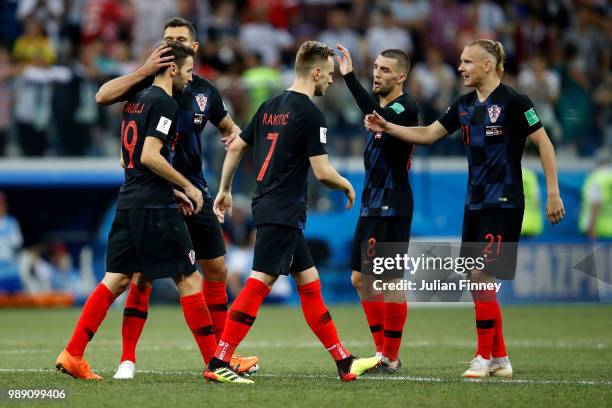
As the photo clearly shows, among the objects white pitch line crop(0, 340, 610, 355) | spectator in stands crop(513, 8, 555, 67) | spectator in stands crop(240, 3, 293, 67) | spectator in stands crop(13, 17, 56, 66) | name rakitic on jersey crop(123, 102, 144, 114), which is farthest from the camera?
spectator in stands crop(513, 8, 555, 67)

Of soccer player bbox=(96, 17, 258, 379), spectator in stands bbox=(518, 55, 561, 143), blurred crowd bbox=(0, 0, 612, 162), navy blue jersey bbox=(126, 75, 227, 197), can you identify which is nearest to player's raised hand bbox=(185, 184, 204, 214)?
soccer player bbox=(96, 17, 258, 379)

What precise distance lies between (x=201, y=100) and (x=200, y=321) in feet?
5.51

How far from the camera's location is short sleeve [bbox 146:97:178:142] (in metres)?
7.22

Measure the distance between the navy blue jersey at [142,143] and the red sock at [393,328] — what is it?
193 cm

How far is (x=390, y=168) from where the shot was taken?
8336mm

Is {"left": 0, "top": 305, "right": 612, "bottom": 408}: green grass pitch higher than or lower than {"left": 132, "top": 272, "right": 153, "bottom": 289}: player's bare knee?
→ lower

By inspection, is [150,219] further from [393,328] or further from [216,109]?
[393,328]

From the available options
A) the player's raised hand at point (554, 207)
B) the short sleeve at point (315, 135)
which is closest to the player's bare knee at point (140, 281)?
the short sleeve at point (315, 135)

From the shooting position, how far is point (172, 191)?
749cm

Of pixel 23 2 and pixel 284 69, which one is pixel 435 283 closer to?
pixel 284 69

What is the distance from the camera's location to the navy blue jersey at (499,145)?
311 inches

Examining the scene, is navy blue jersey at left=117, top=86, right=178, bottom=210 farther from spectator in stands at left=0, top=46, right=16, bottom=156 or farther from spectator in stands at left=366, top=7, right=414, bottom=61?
spectator in stands at left=366, top=7, right=414, bottom=61

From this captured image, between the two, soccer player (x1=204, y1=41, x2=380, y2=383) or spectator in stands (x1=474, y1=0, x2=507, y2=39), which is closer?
soccer player (x1=204, y1=41, x2=380, y2=383)

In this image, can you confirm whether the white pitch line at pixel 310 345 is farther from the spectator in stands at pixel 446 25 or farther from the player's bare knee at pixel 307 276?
the spectator in stands at pixel 446 25
